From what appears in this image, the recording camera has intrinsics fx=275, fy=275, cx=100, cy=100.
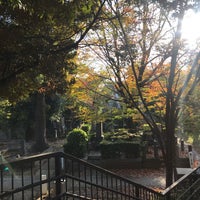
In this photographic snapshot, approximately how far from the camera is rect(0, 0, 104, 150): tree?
14.0 feet

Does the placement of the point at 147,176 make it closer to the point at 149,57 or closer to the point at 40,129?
the point at 149,57

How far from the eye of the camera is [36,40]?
16.7ft

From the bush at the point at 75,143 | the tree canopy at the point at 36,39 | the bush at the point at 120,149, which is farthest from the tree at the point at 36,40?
the bush at the point at 120,149

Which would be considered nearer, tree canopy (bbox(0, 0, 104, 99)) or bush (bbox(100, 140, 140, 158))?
tree canopy (bbox(0, 0, 104, 99))

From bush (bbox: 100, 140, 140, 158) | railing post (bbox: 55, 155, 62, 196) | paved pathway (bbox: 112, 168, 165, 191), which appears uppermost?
railing post (bbox: 55, 155, 62, 196)

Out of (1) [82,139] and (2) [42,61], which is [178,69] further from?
(1) [82,139]

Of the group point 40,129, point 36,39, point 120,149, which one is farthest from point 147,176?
point 40,129

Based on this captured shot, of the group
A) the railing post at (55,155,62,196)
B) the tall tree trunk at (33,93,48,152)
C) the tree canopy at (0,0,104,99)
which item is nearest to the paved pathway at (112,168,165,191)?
the tree canopy at (0,0,104,99)

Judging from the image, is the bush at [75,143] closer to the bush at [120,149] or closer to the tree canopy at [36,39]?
the bush at [120,149]

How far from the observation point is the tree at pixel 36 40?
168 inches

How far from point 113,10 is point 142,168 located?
9.50 m

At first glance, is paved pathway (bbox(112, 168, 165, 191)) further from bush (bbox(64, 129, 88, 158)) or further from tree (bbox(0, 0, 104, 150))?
tree (bbox(0, 0, 104, 150))

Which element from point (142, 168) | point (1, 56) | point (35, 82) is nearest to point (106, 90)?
point (142, 168)

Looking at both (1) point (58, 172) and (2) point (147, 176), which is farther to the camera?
(2) point (147, 176)
